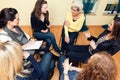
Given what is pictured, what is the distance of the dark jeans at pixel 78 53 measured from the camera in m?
2.82

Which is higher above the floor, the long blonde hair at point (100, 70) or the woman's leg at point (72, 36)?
the long blonde hair at point (100, 70)

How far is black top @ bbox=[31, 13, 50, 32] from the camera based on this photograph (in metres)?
3.08

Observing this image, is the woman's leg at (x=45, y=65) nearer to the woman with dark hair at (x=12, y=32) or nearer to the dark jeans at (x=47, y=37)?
the woman with dark hair at (x=12, y=32)

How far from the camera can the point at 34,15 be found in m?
3.08

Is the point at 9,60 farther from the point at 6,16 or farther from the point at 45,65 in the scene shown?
the point at 6,16

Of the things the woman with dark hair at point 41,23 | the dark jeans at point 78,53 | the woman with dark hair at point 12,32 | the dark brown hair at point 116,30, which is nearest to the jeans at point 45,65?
the woman with dark hair at point 12,32

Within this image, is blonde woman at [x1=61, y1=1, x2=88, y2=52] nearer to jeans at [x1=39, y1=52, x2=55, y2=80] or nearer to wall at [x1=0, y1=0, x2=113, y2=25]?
jeans at [x1=39, y1=52, x2=55, y2=80]

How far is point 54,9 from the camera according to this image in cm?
406

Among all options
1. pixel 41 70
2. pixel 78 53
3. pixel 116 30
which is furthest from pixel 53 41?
pixel 116 30

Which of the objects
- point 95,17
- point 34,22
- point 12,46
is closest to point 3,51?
point 12,46

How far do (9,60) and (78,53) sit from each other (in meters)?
1.39

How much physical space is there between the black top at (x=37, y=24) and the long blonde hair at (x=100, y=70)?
1.63m

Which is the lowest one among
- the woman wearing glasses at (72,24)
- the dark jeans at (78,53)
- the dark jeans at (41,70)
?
the dark jeans at (78,53)

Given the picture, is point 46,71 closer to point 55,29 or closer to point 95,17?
point 55,29
